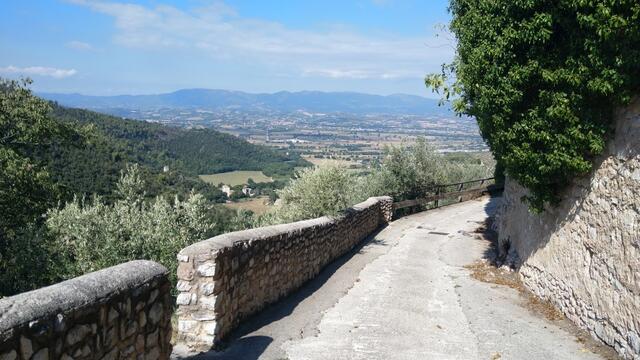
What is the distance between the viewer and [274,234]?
9078mm

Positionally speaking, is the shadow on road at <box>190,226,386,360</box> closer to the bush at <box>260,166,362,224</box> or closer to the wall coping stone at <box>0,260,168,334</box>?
the wall coping stone at <box>0,260,168,334</box>

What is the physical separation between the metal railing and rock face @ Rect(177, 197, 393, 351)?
14432 millimetres

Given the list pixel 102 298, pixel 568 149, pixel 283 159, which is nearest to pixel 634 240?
pixel 568 149

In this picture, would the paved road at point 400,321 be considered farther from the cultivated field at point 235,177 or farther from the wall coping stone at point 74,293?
the cultivated field at point 235,177

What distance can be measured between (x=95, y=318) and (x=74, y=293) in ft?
1.02

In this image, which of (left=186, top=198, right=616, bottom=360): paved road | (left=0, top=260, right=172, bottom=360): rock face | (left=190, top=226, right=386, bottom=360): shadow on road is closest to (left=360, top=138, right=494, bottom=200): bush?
(left=186, top=198, right=616, bottom=360): paved road

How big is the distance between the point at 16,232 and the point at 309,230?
9457 millimetres

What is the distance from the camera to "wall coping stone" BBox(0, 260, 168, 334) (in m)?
3.28

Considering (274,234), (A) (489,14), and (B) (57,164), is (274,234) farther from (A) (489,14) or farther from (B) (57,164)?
(B) (57,164)

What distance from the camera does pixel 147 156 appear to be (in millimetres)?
69750

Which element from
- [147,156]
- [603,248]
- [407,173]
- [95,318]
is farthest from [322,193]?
[147,156]

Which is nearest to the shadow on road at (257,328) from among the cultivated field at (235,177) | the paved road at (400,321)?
the paved road at (400,321)

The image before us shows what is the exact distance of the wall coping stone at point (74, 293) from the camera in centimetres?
328

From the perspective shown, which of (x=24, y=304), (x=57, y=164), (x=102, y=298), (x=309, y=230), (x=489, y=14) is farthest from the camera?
(x=57, y=164)
